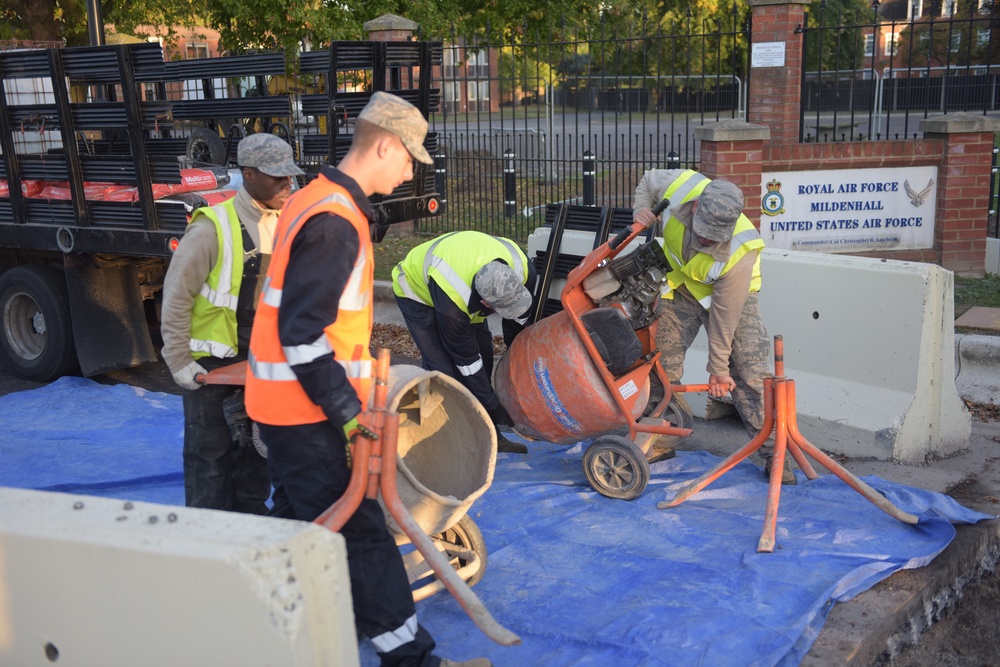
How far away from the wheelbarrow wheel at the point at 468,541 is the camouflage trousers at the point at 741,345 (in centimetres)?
171

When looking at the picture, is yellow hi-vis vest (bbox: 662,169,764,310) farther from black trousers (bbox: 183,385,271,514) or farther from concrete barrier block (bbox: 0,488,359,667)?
concrete barrier block (bbox: 0,488,359,667)

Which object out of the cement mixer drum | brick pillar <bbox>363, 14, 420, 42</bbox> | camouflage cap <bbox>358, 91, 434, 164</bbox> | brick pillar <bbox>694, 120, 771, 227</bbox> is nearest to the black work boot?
the cement mixer drum

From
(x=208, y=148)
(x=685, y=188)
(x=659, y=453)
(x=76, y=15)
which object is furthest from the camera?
(x=76, y=15)

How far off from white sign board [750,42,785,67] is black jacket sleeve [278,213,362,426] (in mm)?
7290

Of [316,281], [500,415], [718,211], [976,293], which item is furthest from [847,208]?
[316,281]

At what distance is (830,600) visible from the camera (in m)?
3.89

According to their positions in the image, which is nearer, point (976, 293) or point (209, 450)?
point (209, 450)

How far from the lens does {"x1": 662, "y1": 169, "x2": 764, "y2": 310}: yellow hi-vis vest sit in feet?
15.7

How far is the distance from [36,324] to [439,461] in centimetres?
496

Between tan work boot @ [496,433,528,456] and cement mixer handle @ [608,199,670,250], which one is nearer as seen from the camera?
cement mixer handle @ [608,199,670,250]

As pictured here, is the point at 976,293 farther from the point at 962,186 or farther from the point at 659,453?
the point at 659,453

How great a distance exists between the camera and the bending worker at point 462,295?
4.73 meters

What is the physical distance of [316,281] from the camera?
9.22 ft

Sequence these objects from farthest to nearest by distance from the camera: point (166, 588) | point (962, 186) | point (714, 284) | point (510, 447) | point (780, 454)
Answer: point (962, 186) → point (510, 447) → point (714, 284) → point (780, 454) → point (166, 588)
